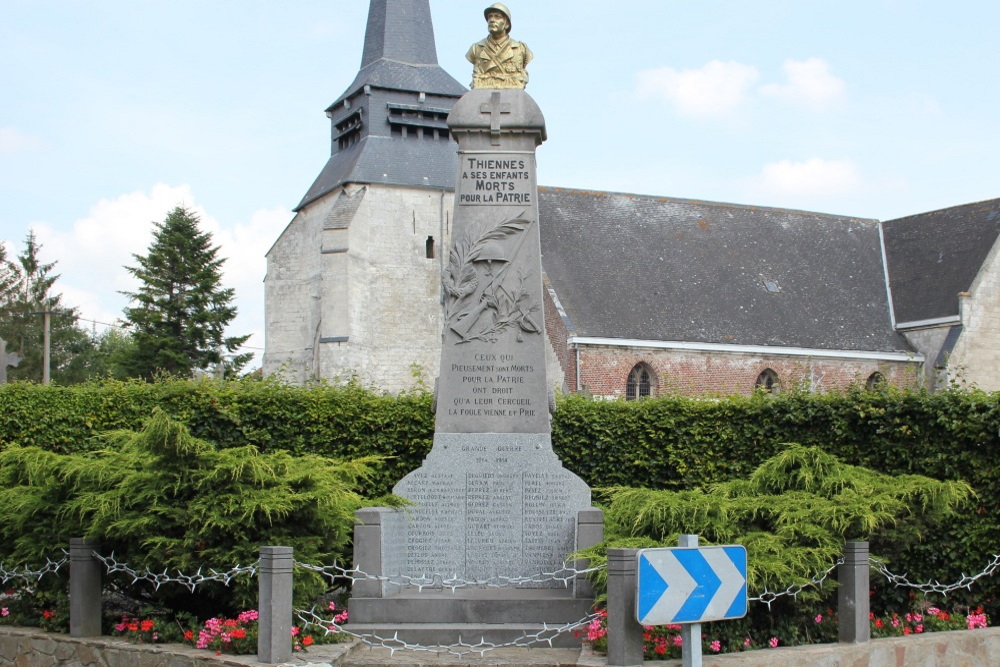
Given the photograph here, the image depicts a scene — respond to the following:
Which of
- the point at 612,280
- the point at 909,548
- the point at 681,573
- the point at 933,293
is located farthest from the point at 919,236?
the point at 681,573

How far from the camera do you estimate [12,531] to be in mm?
9070

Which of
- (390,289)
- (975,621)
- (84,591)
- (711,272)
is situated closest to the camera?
(84,591)

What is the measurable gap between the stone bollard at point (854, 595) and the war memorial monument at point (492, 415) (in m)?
Result: 2.04

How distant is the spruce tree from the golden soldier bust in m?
32.6

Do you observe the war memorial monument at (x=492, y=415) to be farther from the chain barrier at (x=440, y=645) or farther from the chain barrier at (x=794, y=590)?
the chain barrier at (x=794, y=590)

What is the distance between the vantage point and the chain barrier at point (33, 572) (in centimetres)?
853

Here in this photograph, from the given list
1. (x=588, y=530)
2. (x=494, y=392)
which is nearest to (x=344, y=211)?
(x=494, y=392)

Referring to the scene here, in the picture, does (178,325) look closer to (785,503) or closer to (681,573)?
(785,503)

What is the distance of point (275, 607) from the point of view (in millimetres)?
6996

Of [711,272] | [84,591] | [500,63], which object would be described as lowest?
[84,591]

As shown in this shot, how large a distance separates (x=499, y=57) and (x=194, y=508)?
17.0 feet

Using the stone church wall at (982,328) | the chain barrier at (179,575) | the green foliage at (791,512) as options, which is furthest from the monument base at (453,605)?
the stone church wall at (982,328)

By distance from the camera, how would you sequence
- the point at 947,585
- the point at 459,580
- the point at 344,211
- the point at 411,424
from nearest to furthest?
the point at 459,580
the point at 947,585
the point at 411,424
the point at 344,211

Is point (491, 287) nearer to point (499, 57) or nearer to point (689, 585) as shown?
point (499, 57)
